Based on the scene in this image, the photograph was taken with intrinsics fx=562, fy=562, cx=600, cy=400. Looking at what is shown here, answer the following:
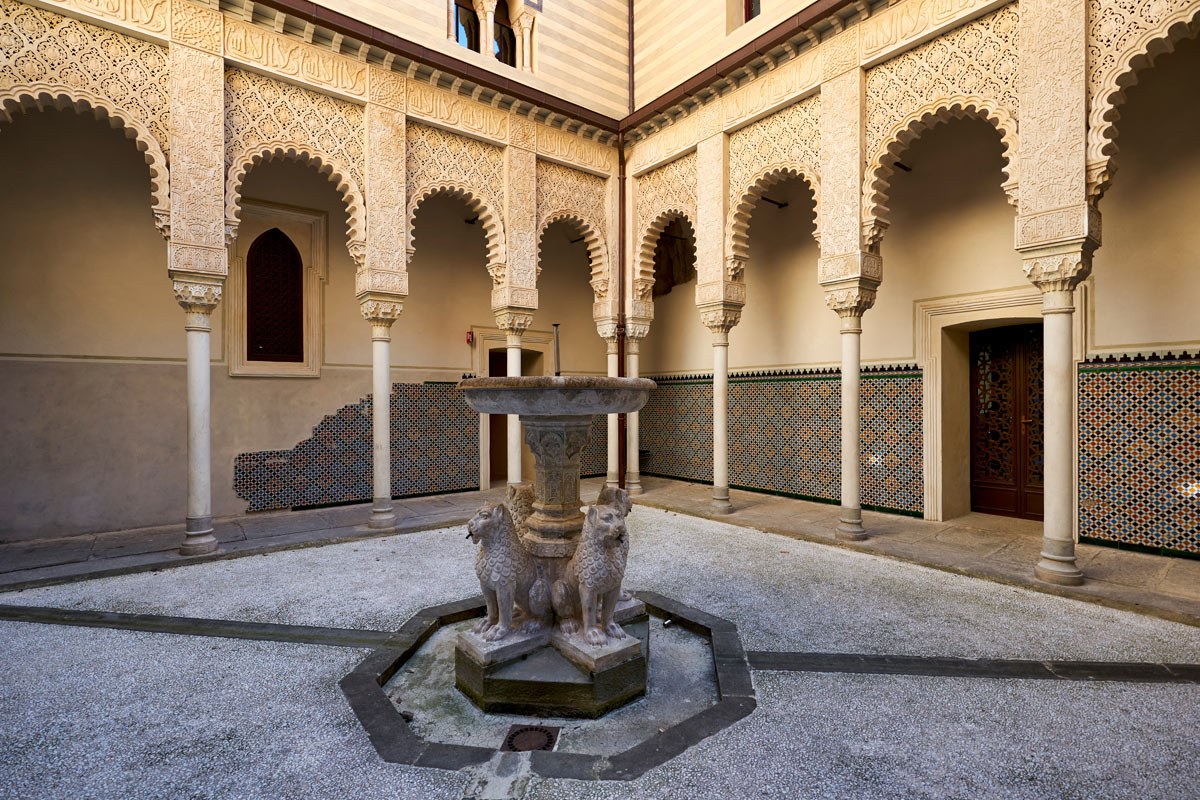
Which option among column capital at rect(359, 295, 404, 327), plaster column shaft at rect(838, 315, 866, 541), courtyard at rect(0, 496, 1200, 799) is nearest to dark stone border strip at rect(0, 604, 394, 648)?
courtyard at rect(0, 496, 1200, 799)

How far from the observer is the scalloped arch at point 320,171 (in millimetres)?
5496

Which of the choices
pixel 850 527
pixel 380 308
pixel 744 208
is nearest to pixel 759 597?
pixel 850 527

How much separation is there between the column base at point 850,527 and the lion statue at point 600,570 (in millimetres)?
3729

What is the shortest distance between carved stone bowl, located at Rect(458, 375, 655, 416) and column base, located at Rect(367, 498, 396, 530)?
12.9ft

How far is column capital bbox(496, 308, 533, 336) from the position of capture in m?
7.35

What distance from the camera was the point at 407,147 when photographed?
663 cm

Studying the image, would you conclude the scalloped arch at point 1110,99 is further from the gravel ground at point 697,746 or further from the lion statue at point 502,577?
the lion statue at point 502,577

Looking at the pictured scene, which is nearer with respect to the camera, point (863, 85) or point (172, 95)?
point (172, 95)

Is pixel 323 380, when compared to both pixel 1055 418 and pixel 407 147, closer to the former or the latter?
pixel 407 147

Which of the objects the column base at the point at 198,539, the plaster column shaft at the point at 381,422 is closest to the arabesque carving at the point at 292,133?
the plaster column shaft at the point at 381,422

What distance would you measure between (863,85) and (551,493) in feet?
17.6

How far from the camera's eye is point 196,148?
5254 millimetres

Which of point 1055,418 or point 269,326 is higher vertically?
point 269,326

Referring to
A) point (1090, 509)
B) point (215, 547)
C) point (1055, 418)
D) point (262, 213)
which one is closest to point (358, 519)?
point (215, 547)
